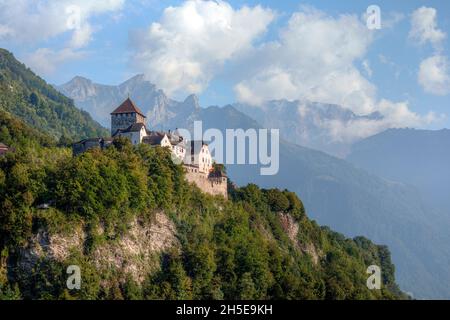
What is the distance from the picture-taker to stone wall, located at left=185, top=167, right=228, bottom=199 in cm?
8019

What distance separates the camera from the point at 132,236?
217 feet

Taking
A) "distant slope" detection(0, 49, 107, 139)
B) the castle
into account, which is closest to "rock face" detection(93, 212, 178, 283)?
the castle

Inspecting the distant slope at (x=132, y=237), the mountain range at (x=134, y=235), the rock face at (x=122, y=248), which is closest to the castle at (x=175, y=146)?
the mountain range at (x=134, y=235)

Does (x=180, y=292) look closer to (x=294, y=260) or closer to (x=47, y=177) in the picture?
(x=47, y=177)

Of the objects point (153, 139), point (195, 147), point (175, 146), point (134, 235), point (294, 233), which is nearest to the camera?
point (134, 235)

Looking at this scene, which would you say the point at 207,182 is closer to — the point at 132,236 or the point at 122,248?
the point at 132,236

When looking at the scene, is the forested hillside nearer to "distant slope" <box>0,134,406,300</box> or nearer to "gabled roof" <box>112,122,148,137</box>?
"distant slope" <box>0,134,406,300</box>

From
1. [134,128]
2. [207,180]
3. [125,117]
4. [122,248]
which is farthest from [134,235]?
[125,117]

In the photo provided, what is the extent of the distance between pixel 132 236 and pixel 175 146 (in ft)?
72.4

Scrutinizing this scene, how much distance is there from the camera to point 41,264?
57875mm
